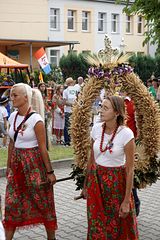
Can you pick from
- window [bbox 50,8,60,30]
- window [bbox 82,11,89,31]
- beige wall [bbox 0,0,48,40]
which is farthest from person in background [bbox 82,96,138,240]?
window [bbox 82,11,89,31]

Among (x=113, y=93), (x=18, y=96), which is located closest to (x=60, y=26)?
(x=113, y=93)

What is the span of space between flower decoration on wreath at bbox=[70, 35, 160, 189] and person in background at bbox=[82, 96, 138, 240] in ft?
2.40

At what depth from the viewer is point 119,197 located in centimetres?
457

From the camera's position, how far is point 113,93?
536 centimetres

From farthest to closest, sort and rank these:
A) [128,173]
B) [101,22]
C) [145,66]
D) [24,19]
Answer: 1. [101,22]
2. [145,66]
3. [24,19]
4. [128,173]

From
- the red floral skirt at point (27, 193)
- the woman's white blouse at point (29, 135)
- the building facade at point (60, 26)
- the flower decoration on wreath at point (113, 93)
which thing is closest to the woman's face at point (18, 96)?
the woman's white blouse at point (29, 135)

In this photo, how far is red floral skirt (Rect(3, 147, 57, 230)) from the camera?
505cm

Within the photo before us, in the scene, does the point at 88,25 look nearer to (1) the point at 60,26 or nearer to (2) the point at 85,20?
(2) the point at 85,20

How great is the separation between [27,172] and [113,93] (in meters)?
1.28

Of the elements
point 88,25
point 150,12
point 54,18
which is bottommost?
point 150,12

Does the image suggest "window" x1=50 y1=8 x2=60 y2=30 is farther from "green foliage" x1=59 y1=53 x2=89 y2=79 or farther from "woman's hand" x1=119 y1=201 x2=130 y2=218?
"woman's hand" x1=119 y1=201 x2=130 y2=218

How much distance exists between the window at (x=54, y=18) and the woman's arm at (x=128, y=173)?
3858cm

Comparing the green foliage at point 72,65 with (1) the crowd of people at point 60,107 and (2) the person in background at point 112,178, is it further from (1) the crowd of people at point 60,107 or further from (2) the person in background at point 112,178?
(2) the person in background at point 112,178

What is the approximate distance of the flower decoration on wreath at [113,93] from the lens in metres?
5.43
